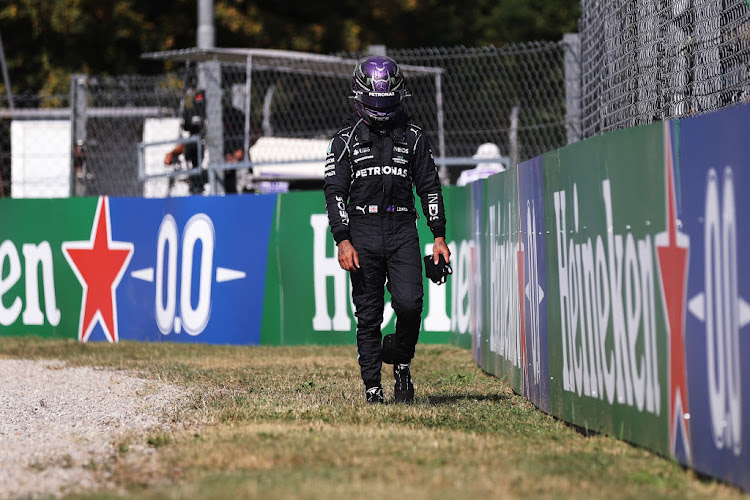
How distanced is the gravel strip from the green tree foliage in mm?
20528

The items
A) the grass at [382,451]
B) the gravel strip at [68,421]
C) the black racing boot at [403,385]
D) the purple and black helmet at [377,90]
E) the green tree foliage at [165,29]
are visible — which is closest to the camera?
the grass at [382,451]

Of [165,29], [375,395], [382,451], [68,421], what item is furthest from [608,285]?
[165,29]

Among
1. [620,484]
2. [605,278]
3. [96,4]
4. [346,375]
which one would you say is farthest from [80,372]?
[96,4]

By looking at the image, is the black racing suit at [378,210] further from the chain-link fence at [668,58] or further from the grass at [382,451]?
the chain-link fence at [668,58]

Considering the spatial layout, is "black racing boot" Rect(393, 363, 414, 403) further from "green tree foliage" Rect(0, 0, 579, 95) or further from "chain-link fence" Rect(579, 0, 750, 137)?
"green tree foliage" Rect(0, 0, 579, 95)

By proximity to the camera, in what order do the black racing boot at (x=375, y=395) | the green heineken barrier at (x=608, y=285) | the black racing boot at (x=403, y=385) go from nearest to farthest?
the green heineken barrier at (x=608, y=285), the black racing boot at (x=375, y=395), the black racing boot at (x=403, y=385)

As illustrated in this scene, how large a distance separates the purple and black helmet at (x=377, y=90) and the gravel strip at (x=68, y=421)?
1973mm

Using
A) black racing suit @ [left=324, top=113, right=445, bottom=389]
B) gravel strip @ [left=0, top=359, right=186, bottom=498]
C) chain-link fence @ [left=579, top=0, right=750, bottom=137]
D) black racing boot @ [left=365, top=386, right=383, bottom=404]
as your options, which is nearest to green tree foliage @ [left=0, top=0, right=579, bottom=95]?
gravel strip @ [left=0, top=359, right=186, bottom=498]

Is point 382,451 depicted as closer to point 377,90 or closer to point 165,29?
point 377,90

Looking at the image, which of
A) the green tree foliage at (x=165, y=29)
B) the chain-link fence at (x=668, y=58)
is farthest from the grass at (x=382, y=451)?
the green tree foliage at (x=165, y=29)

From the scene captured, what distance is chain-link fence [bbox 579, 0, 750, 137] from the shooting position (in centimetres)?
640

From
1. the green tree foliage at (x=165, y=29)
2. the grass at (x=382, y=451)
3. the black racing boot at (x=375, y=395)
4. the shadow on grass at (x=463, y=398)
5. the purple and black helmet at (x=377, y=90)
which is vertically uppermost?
the green tree foliage at (x=165, y=29)

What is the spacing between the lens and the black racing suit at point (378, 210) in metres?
7.39

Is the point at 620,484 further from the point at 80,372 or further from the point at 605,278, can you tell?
the point at 80,372
